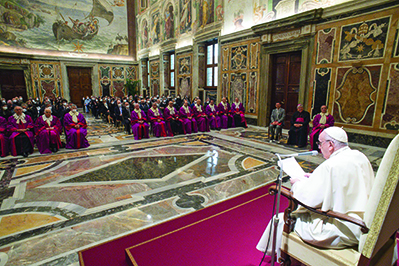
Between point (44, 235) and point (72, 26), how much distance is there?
20102 mm

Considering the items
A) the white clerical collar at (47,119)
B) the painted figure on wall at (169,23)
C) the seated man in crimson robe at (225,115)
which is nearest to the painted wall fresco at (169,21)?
the painted figure on wall at (169,23)

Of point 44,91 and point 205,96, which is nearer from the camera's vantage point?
point 205,96

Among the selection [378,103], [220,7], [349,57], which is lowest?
[378,103]

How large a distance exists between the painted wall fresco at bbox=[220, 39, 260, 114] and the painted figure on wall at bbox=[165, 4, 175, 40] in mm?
6052

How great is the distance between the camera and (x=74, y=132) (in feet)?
22.1

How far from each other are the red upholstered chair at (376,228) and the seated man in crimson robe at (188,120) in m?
7.28

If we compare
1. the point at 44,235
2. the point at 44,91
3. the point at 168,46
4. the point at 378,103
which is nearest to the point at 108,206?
the point at 44,235

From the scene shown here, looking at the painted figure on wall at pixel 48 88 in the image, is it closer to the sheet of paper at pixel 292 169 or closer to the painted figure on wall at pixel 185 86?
the painted figure on wall at pixel 185 86

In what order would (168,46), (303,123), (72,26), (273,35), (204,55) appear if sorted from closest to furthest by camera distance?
(303,123), (273,35), (204,55), (168,46), (72,26)

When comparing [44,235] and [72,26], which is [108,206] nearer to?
[44,235]

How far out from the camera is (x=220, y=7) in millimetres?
11383

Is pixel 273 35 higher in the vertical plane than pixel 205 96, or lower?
higher

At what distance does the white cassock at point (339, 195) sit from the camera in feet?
5.32

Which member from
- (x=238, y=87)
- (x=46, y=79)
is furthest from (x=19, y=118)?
(x=46, y=79)
